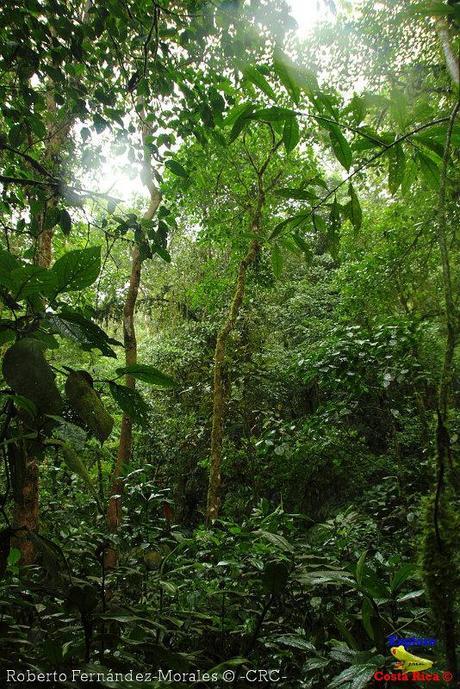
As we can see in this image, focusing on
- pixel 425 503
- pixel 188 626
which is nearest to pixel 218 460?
pixel 188 626

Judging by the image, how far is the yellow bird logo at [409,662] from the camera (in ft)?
2.29

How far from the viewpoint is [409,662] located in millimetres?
717

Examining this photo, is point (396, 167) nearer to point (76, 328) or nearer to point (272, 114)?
point (272, 114)

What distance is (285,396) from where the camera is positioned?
7039mm

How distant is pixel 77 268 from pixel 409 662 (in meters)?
0.94

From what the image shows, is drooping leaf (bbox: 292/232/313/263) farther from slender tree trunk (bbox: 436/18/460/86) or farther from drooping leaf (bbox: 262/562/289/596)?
drooping leaf (bbox: 262/562/289/596)

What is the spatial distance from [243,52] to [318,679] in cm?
233

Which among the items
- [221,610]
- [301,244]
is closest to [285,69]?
[301,244]

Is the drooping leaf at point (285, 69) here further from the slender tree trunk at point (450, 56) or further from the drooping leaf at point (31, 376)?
the drooping leaf at point (31, 376)

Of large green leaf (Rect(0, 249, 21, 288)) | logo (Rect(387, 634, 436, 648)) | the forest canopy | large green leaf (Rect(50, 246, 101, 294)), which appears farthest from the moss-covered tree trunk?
large green leaf (Rect(0, 249, 21, 288))

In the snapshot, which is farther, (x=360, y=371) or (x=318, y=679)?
(x=360, y=371)

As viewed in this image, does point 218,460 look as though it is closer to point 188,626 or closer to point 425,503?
point 188,626

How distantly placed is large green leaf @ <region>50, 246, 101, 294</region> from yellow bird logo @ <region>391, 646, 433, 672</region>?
0.90 meters

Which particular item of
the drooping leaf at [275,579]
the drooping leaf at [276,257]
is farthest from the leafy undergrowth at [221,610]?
the drooping leaf at [276,257]
